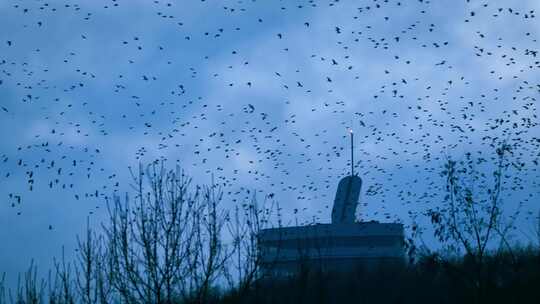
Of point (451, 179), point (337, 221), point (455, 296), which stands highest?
point (337, 221)

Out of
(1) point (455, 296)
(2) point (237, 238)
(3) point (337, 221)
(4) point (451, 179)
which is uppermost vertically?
(3) point (337, 221)

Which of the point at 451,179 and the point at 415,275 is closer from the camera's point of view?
the point at 451,179

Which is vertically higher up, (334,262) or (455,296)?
(334,262)

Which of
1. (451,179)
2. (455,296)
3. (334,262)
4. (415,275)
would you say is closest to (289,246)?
(334,262)

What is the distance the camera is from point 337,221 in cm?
8331

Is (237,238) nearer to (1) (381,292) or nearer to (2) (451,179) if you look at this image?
(2) (451,179)

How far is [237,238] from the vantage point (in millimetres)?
23172

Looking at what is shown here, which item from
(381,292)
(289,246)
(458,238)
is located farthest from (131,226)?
(289,246)

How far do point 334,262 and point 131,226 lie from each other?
56.8m

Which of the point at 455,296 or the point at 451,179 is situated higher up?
the point at 451,179

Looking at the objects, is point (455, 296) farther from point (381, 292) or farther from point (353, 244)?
point (353, 244)

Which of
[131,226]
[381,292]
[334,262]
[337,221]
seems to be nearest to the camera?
[131,226]

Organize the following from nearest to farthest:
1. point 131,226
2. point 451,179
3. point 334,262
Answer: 1. point 131,226
2. point 451,179
3. point 334,262

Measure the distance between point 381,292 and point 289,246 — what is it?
3487cm
